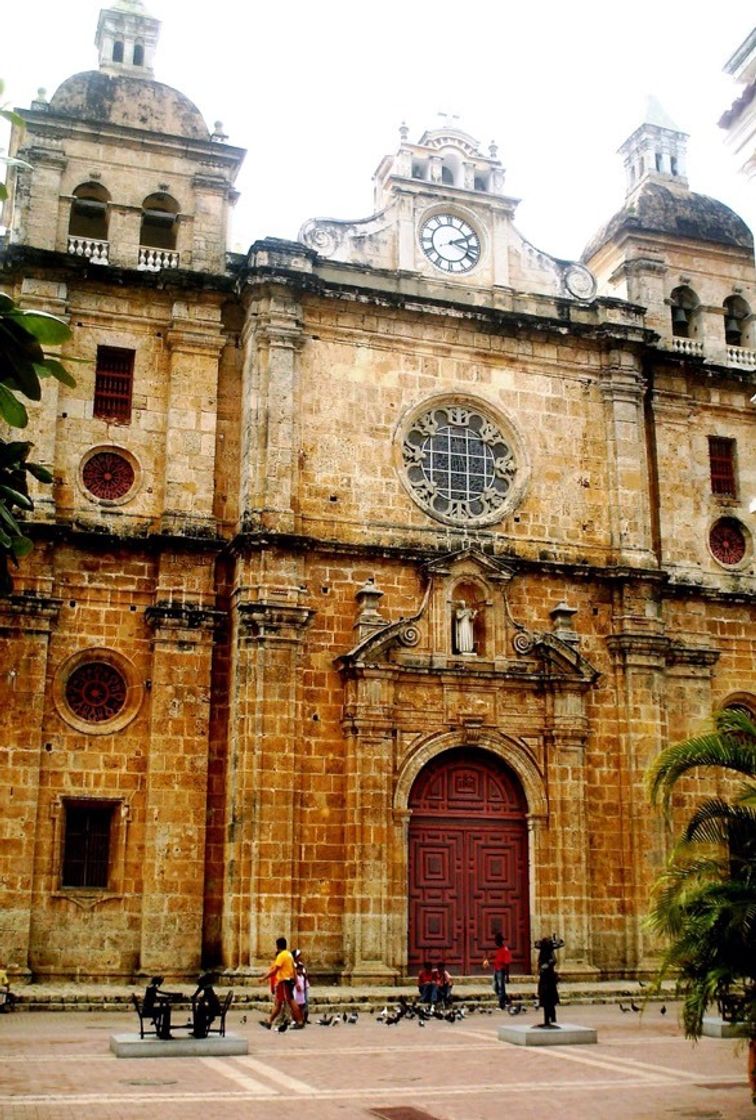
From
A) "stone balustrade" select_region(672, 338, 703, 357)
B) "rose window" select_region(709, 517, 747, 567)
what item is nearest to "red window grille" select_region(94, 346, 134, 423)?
"stone balustrade" select_region(672, 338, 703, 357)

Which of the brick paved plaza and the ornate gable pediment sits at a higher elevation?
the ornate gable pediment

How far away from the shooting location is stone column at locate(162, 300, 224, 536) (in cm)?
2419

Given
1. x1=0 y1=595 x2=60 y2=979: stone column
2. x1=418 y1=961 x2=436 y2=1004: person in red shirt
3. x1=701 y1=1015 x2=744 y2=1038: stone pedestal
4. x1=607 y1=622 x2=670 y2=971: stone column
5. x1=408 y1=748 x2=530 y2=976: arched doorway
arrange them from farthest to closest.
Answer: x1=607 y1=622 x2=670 y2=971: stone column < x1=408 y1=748 x2=530 y2=976: arched doorway < x1=0 y1=595 x2=60 y2=979: stone column < x1=418 y1=961 x2=436 y2=1004: person in red shirt < x1=701 y1=1015 x2=744 y2=1038: stone pedestal

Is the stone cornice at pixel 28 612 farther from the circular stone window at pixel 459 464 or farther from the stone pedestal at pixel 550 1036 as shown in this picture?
the stone pedestal at pixel 550 1036

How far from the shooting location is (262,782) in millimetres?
22516

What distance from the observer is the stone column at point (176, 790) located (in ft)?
72.8

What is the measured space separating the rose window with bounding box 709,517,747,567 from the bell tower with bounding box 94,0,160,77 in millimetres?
15444

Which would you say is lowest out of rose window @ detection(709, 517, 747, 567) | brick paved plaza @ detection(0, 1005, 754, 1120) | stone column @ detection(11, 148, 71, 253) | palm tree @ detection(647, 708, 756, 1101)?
brick paved plaza @ detection(0, 1005, 754, 1120)

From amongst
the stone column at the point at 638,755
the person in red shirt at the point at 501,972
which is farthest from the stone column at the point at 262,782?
the stone column at the point at 638,755

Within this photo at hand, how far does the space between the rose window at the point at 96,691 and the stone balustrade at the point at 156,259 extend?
7.95m

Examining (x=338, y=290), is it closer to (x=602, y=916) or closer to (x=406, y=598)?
(x=406, y=598)

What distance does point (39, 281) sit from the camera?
24.4 meters

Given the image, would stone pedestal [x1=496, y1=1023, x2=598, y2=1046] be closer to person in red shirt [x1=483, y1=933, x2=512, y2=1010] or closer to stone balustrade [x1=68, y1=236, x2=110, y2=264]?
person in red shirt [x1=483, y1=933, x2=512, y2=1010]

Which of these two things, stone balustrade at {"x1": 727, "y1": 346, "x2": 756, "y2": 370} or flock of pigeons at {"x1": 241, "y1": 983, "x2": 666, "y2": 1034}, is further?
stone balustrade at {"x1": 727, "y1": 346, "x2": 756, "y2": 370}
